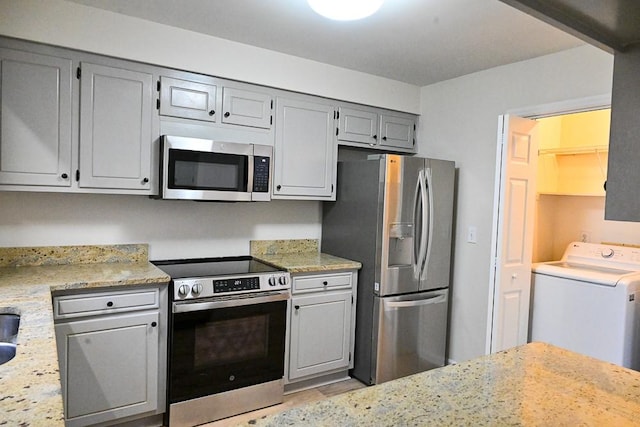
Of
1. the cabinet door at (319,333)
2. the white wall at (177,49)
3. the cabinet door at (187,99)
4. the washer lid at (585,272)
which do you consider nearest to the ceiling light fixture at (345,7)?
the white wall at (177,49)

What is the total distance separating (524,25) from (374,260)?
5.60 feet

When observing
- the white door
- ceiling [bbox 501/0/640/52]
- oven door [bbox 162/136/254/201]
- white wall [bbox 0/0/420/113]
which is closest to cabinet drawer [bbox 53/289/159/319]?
oven door [bbox 162/136/254/201]

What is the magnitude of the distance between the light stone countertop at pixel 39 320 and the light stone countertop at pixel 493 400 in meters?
0.47

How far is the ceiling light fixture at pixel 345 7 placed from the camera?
1762 mm

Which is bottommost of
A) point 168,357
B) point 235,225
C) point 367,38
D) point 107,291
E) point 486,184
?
point 168,357

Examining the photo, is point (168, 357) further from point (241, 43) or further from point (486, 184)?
point (486, 184)

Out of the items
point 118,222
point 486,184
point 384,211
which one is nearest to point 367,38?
point 384,211

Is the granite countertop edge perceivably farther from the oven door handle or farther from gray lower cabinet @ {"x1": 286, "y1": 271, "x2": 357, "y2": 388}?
the oven door handle

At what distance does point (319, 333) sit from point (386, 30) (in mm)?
2029

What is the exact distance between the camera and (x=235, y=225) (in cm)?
322

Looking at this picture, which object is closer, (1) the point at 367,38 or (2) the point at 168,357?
(2) the point at 168,357

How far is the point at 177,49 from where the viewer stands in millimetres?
2625

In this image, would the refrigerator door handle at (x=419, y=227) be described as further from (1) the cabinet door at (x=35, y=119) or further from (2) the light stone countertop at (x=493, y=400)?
(1) the cabinet door at (x=35, y=119)

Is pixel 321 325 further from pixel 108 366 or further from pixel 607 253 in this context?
pixel 607 253
